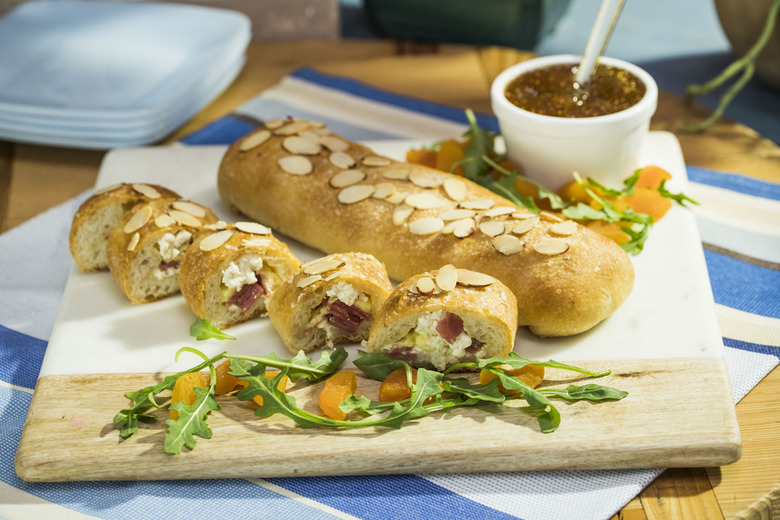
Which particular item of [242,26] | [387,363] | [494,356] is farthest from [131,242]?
[242,26]

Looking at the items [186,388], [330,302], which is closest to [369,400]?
[330,302]

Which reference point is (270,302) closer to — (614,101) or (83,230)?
(83,230)

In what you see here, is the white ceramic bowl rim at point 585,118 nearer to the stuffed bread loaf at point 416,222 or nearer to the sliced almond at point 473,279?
the stuffed bread loaf at point 416,222

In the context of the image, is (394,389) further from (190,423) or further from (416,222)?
(416,222)

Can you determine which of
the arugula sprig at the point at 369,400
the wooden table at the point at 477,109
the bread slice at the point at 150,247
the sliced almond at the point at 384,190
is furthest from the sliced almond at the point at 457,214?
the wooden table at the point at 477,109

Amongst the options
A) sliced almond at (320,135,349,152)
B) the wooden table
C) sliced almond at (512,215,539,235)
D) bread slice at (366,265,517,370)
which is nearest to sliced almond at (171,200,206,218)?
sliced almond at (320,135,349,152)

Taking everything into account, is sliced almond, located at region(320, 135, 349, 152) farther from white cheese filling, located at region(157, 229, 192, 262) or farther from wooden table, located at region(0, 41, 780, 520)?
wooden table, located at region(0, 41, 780, 520)
